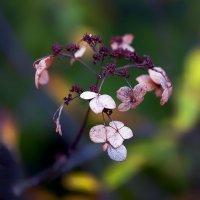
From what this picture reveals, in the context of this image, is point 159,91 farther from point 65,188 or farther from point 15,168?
point 65,188

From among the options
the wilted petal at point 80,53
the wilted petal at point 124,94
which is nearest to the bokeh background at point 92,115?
the wilted petal at point 80,53

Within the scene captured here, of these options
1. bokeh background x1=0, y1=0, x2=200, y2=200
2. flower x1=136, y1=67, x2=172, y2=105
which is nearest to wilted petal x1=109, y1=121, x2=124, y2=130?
flower x1=136, y1=67, x2=172, y2=105

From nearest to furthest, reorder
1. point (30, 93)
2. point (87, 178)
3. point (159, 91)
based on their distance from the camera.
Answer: point (159, 91) → point (87, 178) → point (30, 93)

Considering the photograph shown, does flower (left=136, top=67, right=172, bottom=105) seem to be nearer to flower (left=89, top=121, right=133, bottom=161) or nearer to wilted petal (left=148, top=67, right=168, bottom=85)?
wilted petal (left=148, top=67, right=168, bottom=85)

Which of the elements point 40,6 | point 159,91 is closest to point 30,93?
point 40,6

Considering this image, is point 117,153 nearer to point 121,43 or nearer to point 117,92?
point 117,92

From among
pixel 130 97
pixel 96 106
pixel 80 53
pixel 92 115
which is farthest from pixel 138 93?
pixel 92 115
